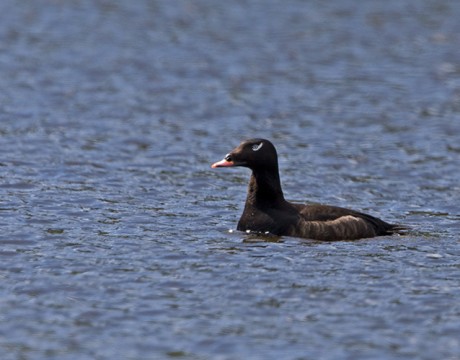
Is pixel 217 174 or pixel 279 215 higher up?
pixel 217 174

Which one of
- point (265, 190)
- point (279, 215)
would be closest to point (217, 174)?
point (265, 190)

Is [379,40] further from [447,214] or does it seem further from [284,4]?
[447,214]

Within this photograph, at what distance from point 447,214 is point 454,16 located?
68.8 feet

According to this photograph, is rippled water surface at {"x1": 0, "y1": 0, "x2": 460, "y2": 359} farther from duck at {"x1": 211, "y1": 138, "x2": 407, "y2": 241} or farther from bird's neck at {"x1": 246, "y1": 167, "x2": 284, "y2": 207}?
bird's neck at {"x1": 246, "y1": 167, "x2": 284, "y2": 207}

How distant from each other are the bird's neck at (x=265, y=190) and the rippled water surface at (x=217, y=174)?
736 millimetres

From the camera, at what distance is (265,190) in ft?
61.0

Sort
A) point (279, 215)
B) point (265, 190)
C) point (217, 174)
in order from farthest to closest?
point (217, 174)
point (265, 190)
point (279, 215)

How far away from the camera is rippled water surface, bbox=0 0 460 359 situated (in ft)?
44.7

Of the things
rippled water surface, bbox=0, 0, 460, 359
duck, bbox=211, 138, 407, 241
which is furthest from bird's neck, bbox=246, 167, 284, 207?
rippled water surface, bbox=0, 0, 460, 359

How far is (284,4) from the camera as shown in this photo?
A: 41.8 metres

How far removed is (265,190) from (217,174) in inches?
191

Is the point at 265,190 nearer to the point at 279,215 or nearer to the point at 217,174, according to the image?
the point at 279,215

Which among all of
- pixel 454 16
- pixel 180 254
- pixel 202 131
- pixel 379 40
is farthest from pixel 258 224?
pixel 454 16

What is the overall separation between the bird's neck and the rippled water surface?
0.74 metres
